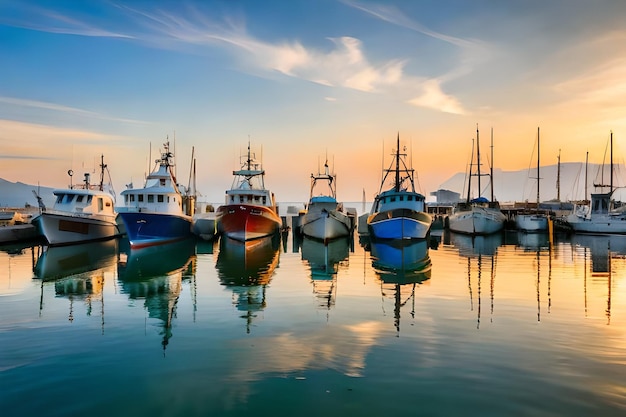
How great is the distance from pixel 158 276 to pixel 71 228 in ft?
56.1

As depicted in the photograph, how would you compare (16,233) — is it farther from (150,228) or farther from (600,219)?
(600,219)

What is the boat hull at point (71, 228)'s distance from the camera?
31.7 m

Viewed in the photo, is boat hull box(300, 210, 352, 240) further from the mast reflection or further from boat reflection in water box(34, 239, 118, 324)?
boat reflection in water box(34, 239, 118, 324)

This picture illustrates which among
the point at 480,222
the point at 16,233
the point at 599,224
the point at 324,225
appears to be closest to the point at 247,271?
the point at 324,225

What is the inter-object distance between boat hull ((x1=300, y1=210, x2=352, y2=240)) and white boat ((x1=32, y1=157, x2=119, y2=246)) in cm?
1669

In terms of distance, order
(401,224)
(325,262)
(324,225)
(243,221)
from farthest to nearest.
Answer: (324,225) < (243,221) < (401,224) < (325,262)

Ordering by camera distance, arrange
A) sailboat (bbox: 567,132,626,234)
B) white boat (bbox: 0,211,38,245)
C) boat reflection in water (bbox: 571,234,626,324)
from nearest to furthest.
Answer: boat reflection in water (bbox: 571,234,626,324) < white boat (bbox: 0,211,38,245) < sailboat (bbox: 567,132,626,234)

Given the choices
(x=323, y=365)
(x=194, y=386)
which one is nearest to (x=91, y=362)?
(x=194, y=386)

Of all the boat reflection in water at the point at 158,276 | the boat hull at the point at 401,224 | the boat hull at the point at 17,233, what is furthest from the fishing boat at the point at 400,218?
the boat hull at the point at 17,233

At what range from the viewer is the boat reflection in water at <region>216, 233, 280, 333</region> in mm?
14289

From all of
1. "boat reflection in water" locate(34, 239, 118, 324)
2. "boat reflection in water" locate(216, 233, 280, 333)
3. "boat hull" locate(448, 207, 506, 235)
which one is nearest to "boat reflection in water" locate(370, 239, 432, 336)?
"boat reflection in water" locate(216, 233, 280, 333)

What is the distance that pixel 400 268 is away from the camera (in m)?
22.2

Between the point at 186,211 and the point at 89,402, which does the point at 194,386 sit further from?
the point at 186,211

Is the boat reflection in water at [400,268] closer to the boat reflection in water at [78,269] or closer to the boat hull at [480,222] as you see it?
the boat reflection in water at [78,269]
